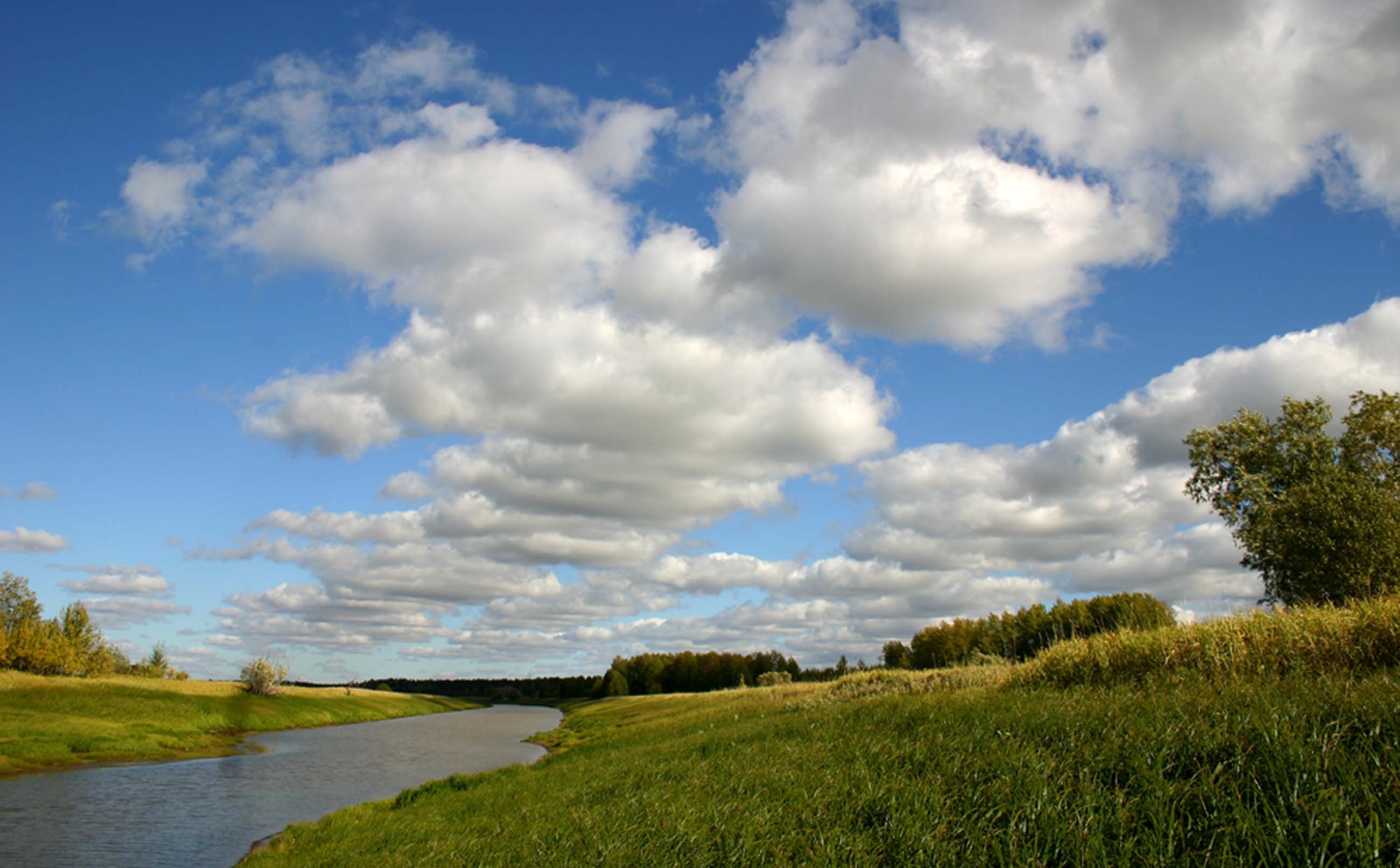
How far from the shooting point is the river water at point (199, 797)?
Result: 2159cm

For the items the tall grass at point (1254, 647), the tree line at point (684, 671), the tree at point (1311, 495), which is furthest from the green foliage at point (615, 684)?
the tall grass at point (1254, 647)

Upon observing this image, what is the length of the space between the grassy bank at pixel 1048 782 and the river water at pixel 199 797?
20.3ft

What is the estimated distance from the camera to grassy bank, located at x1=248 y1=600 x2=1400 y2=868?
257 inches

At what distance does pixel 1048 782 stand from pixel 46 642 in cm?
10357

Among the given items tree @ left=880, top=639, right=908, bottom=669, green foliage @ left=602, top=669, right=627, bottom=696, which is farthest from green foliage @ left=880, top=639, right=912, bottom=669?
green foliage @ left=602, top=669, right=627, bottom=696

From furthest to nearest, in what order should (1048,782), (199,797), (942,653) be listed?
1. (942,653)
2. (199,797)
3. (1048,782)

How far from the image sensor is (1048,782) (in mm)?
8297

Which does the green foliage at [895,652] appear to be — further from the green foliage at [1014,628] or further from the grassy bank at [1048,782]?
the grassy bank at [1048,782]

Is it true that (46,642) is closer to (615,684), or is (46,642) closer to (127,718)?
(127,718)

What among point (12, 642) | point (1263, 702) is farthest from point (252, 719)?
point (1263, 702)

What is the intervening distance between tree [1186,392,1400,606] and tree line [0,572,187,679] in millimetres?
105410

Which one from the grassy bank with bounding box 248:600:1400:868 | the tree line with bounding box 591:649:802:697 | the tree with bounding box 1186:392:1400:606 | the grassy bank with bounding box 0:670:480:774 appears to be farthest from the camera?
the tree line with bounding box 591:649:802:697

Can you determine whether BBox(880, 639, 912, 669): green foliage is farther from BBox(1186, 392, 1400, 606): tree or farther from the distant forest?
BBox(1186, 392, 1400, 606): tree

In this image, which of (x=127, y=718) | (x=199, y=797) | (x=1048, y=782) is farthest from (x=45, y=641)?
(x=1048, y=782)
